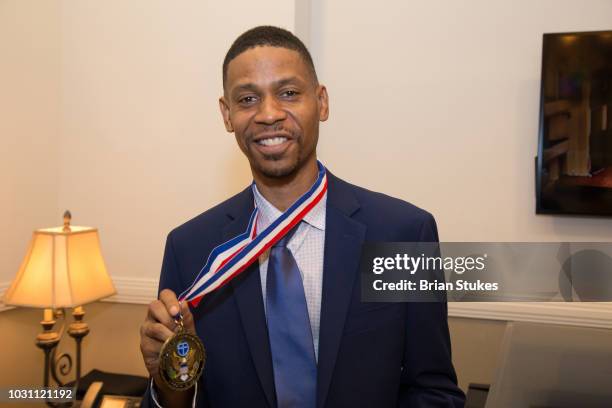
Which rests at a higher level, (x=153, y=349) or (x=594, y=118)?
(x=594, y=118)

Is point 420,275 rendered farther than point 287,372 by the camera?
Yes

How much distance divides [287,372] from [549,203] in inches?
75.4

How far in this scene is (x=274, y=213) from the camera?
1562mm

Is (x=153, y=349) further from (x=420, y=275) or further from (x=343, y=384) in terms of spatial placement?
(x=420, y=275)

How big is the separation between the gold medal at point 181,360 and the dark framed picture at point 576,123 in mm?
2075

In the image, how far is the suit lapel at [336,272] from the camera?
134cm

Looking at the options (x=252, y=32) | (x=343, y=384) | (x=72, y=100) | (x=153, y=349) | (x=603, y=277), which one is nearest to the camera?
(x=153, y=349)

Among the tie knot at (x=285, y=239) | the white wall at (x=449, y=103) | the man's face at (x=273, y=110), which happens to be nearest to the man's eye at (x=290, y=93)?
the man's face at (x=273, y=110)

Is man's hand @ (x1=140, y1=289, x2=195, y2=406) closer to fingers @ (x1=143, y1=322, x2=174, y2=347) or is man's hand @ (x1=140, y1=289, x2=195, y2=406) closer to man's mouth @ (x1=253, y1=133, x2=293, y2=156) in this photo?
fingers @ (x1=143, y1=322, x2=174, y2=347)

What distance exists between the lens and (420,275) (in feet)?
4.80

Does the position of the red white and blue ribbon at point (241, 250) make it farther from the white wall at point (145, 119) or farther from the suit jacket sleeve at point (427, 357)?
the white wall at point (145, 119)

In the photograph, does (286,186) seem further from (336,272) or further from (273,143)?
(336,272)

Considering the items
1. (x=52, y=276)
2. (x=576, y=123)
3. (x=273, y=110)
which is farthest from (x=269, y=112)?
(x=576, y=123)

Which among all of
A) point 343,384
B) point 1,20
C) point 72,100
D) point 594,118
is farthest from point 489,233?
point 1,20
